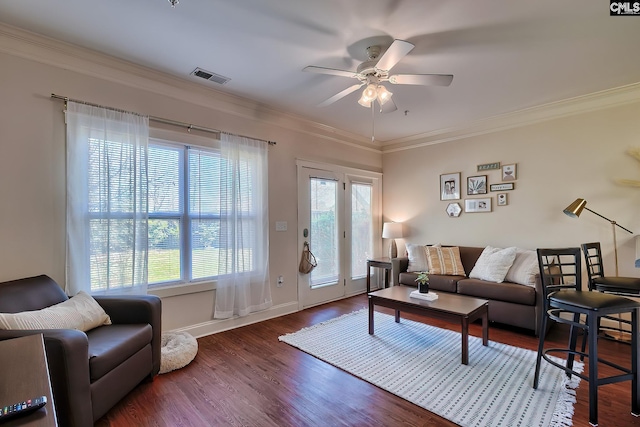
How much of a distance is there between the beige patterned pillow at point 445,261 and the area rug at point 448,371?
3.16 feet

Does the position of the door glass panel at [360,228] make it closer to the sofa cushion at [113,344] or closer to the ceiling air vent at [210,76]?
the ceiling air vent at [210,76]

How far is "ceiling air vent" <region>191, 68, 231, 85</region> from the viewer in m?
2.97

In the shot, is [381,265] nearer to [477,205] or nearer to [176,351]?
[477,205]

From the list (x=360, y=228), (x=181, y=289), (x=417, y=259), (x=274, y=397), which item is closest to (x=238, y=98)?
(x=181, y=289)

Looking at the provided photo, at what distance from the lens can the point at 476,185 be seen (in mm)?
4496

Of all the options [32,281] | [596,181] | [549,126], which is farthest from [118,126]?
[596,181]

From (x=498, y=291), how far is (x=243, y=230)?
311 cm

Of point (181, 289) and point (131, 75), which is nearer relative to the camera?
point (131, 75)

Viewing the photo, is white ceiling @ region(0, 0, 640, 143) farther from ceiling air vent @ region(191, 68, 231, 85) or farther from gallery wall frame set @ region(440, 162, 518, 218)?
gallery wall frame set @ region(440, 162, 518, 218)

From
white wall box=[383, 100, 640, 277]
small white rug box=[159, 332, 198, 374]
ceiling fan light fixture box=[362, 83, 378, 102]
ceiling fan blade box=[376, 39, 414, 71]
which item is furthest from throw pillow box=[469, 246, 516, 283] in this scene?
small white rug box=[159, 332, 198, 374]

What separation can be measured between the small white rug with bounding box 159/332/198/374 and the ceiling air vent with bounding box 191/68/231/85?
103 inches

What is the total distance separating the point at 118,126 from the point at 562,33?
383 cm

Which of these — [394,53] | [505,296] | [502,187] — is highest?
[394,53]

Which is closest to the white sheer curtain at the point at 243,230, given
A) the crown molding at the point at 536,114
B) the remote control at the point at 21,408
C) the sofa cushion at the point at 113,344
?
the sofa cushion at the point at 113,344
